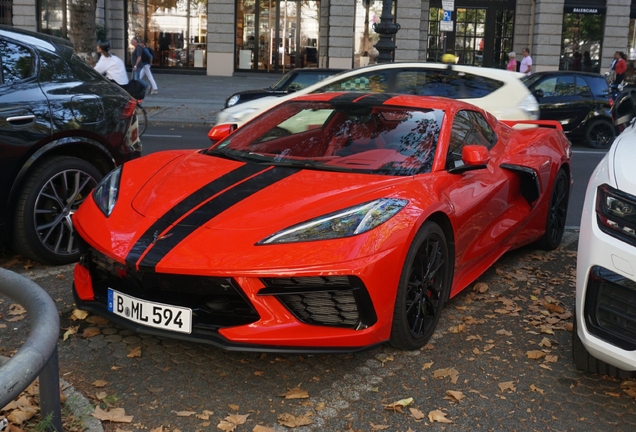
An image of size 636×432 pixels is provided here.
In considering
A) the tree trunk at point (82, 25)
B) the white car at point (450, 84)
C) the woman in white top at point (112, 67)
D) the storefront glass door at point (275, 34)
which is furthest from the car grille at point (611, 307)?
the storefront glass door at point (275, 34)

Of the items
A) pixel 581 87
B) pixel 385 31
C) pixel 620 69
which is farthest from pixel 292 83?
pixel 620 69

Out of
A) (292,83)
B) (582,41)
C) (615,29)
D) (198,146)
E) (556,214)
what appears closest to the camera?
(556,214)

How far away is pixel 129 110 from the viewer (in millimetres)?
6109

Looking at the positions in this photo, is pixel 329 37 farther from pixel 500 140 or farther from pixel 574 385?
pixel 574 385

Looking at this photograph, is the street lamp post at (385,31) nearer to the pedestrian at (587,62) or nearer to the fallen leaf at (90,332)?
the fallen leaf at (90,332)

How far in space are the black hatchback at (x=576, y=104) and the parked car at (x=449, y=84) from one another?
5.50 m

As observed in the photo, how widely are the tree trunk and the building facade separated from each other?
9466 millimetres

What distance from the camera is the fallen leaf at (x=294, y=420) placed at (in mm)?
3447

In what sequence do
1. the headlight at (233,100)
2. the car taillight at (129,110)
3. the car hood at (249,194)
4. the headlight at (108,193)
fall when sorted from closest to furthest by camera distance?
1. the car hood at (249,194)
2. the headlight at (108,193)
3. the car taillight at (129,110)
4. the headlight at (233,100)

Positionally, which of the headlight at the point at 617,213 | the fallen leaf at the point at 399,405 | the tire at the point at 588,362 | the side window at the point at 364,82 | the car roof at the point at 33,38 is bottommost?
the fallen leaf at the point at 399,405

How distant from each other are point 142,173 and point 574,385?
8.97 feet

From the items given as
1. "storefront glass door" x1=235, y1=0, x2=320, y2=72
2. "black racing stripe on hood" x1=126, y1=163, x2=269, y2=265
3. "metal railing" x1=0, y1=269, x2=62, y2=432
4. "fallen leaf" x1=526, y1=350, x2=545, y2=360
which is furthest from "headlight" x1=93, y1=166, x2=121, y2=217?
"storefront glass door" x1=235, y1=0, x2=320, y2=72

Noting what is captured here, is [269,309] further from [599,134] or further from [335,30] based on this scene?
[335,30]

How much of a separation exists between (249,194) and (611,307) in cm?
191
